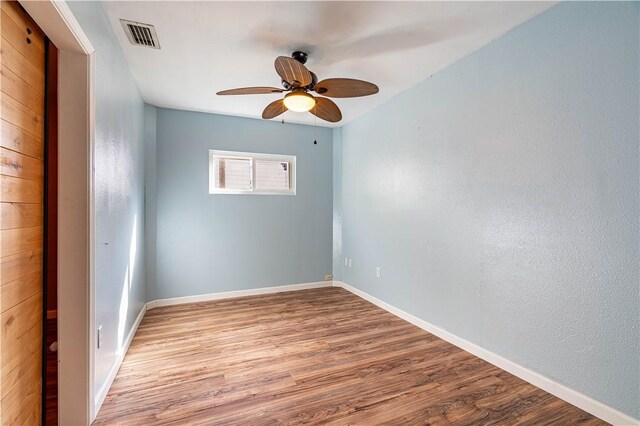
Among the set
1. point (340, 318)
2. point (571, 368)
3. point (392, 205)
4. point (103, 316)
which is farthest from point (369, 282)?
point (103, 316)

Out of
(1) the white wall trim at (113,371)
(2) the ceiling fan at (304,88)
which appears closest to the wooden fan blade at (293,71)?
(2) the ceiling fan at (304,88)

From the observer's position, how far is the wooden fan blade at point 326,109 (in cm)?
250

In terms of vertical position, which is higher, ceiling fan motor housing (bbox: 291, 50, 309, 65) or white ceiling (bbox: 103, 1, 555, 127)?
white ceiling (bbox: 103, 1, 555, 127)

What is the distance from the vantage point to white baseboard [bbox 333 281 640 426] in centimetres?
163

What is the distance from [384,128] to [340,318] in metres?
2.33

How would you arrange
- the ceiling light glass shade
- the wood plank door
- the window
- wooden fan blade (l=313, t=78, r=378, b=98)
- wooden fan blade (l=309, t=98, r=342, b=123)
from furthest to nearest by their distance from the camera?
the window < wooden fan blade (l=309, t=98, r=342, b=123) < the ceiling light glass shade < wooden fan blade (l=313, t=78, r=378, b=98) < the wood plank door

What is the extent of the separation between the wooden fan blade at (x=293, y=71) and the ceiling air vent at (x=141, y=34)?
3.36 ft

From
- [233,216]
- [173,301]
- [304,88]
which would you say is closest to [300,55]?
[304,88]

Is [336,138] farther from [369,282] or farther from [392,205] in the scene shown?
[369,282]

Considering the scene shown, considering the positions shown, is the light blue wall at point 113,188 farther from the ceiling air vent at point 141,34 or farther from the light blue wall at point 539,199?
the light blue wall at point 539,199

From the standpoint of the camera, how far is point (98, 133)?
1.75m

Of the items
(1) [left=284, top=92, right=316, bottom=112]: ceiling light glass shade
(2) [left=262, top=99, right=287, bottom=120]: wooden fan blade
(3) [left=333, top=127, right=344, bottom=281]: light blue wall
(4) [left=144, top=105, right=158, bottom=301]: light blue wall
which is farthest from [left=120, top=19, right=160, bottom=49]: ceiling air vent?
(3) [left=333, top=127, right=344, bottom=281]: light blue wall

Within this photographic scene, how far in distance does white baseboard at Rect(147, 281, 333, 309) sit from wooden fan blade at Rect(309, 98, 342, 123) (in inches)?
103

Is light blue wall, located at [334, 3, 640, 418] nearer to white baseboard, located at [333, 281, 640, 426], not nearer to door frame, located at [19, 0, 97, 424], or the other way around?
white baseboard, located at [333, 281, 640, 426]
